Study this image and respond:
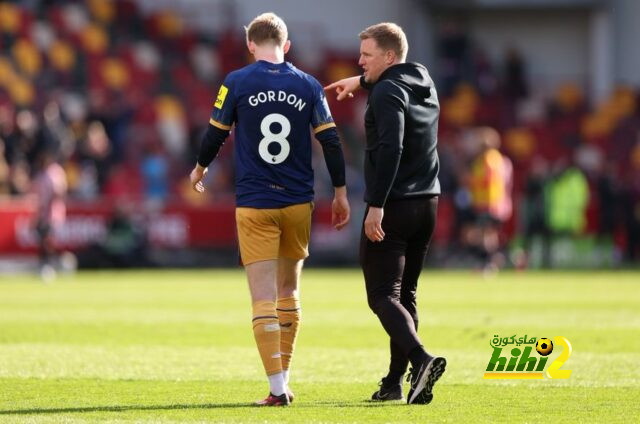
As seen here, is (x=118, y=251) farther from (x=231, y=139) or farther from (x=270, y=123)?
(x=270, y=123)

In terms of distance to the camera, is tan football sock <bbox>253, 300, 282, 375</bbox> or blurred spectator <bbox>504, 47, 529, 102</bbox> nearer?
tan football sock <bbox>253, 300, 282, 375</bbox>

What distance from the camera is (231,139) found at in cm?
3034

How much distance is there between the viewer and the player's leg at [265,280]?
8484 mm

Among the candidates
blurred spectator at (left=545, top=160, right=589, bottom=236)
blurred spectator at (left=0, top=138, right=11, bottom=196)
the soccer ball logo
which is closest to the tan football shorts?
the soccer ball logo

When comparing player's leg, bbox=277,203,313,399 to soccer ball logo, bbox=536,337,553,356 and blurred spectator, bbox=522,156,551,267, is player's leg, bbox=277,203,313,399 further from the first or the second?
blurred spectator, bbox=522,156,551,267

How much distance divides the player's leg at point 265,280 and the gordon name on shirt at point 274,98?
0.68 m

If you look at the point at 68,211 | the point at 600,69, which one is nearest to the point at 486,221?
the point at 68,211

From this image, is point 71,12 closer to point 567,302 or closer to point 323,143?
point 567,302

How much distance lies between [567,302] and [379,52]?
9.29 meters

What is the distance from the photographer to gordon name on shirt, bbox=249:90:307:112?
8625mm

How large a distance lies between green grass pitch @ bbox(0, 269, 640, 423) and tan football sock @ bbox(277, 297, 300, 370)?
34 centimetres

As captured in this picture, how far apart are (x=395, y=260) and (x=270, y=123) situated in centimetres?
117

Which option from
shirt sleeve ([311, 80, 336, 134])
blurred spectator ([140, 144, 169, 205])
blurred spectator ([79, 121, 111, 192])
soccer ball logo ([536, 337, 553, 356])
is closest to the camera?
shirt sleeve ([311, 80, 336, 134])

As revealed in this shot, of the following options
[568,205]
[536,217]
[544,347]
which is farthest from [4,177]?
[544,347]
